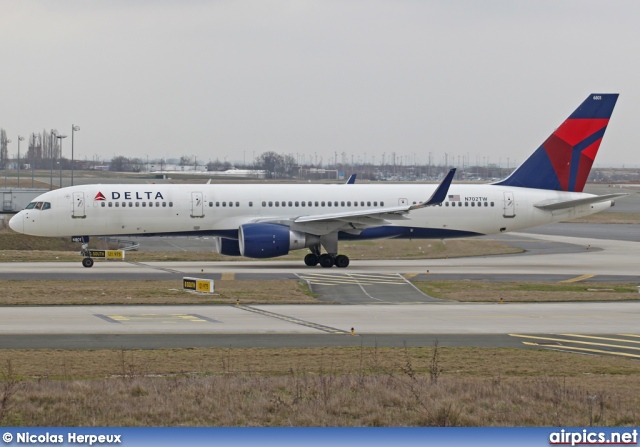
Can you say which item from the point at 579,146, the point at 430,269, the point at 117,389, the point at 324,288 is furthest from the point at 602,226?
the point at 117,389

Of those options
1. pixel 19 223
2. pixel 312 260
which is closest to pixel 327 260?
pixel 312 260

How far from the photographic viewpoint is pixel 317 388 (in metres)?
18.8

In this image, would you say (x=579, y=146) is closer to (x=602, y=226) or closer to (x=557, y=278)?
(x=557, y=278)

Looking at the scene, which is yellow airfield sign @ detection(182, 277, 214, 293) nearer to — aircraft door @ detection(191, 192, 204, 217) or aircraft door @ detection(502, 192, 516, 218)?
aircraft door @ detection(191, 192, 204, 217)

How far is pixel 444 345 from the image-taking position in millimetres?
25953

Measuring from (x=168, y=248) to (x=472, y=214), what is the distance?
76.0ft

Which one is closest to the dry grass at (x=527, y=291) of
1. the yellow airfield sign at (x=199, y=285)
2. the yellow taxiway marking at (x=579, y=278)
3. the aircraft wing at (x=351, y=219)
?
the yellow taxiway marking at (x=579, y=278)

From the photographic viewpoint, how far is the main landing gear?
160 feet

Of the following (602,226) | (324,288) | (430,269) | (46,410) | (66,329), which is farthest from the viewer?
(602,226)

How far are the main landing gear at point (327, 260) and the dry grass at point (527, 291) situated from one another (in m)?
7.78

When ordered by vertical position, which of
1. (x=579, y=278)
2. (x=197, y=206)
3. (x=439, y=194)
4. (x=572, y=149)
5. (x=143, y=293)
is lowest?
(x=143, y=293)

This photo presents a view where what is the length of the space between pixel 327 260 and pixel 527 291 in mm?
12614

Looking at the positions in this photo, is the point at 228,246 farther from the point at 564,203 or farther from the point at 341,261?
the point at 564,203

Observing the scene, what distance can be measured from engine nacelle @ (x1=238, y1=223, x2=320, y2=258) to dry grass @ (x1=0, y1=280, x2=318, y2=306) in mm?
4851
